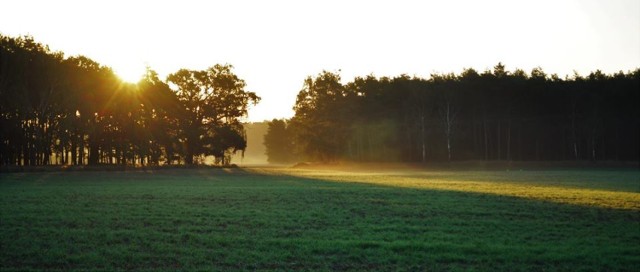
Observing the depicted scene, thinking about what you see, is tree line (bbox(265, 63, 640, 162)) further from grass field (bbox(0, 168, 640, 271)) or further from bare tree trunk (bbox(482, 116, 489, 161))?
grass field (bbox(0, 168, 640, 271))

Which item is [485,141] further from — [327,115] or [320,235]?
[320,235]

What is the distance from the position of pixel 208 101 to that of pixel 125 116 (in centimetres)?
1612

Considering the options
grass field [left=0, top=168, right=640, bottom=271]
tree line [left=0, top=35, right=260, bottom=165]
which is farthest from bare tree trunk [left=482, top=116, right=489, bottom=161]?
grass field [left=0, top=168, right=640, bottom=271]

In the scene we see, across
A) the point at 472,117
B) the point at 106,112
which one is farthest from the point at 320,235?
the point at 472,117

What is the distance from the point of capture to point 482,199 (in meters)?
26.9

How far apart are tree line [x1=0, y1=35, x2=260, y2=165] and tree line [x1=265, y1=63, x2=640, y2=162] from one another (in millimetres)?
22243

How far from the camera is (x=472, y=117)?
94.9m

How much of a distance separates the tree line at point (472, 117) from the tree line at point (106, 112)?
22243mm

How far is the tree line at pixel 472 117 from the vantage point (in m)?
87.2

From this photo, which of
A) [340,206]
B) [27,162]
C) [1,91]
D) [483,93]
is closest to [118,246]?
[340,206]

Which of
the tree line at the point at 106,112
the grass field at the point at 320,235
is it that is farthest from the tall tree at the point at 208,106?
the grass field at the point at 320,235

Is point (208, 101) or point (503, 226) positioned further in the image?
point (208, 101)

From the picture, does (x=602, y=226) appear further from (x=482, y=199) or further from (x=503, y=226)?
(x=482, y=199)

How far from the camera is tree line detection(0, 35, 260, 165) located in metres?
63.9
